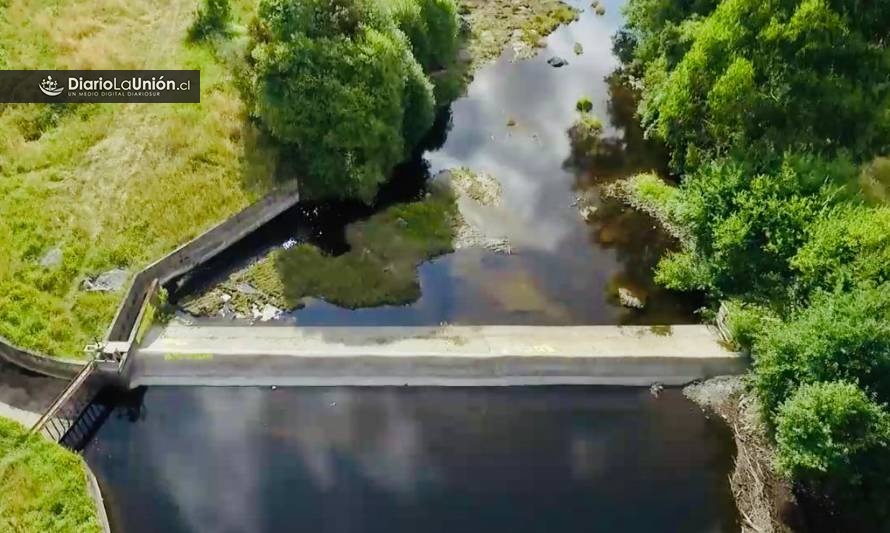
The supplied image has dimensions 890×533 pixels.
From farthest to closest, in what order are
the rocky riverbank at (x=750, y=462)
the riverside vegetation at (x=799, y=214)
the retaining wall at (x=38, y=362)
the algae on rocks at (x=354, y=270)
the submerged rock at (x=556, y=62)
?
the submerged rock at (x=556, y=62), the algae on rocks at (x=354, y=270), the retaining wall at (x=38, y=362), the rocky riverbank at (x=750, y=462), the riverside vegetation at (x=799, y=214)

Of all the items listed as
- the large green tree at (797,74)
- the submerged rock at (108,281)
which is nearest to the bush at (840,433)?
the large green tree at (797,74)

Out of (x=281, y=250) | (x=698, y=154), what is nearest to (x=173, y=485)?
(x=281, y=250)

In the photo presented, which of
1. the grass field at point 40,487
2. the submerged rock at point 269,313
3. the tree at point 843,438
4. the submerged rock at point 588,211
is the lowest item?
the grass field at point 40,487

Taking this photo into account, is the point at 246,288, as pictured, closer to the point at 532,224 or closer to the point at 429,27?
the point at 532,224

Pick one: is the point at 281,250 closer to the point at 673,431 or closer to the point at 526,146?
the point at 526,146

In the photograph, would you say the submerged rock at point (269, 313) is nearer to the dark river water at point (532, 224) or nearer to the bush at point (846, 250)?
the dark river water at point (532, 224)

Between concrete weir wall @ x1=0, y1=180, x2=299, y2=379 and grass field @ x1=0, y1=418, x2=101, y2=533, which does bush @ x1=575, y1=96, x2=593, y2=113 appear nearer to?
concrete weir wall @ x1=0, y1=180, x2=299, y2=379

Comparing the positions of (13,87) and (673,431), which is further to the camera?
(13,87)
